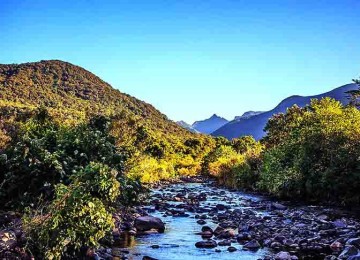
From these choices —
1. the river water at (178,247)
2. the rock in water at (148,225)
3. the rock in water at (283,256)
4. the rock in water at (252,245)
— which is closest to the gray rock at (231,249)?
the river water at (178,247)

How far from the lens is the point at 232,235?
23.5 metres

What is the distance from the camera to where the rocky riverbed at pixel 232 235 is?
18.7m

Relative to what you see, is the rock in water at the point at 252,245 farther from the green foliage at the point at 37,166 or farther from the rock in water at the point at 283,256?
the green foliage at the point at 37,166

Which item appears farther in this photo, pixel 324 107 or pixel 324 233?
pixel 324 107

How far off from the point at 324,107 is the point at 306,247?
1007 inches

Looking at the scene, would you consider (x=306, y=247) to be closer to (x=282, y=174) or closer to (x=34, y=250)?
(x=34, y=250)

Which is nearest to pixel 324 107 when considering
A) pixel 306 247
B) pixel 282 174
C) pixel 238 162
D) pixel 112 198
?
pixel 282 174

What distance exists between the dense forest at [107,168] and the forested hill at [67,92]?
46.1 meters

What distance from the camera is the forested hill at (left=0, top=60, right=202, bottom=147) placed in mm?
121000

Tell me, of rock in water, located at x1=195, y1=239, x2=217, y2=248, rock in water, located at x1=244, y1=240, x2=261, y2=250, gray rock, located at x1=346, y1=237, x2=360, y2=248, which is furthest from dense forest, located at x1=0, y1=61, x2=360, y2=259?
gray rock, located at x1=346, y1=237, x2=360, y2=248

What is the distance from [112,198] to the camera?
1496 cm

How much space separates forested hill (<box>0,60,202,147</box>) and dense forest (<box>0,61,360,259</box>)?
1814 inches

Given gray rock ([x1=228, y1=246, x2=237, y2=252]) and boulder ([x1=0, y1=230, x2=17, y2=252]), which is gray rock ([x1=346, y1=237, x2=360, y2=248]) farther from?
boulder ([x1=0, y1=230, x2=17, y2=252])

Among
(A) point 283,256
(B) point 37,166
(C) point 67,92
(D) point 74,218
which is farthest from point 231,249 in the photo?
(C) point 67,92
